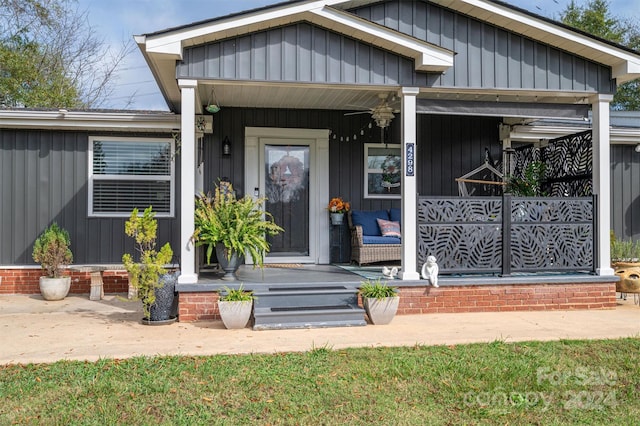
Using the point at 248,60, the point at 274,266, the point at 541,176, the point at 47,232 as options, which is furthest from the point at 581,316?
the point at 47,232

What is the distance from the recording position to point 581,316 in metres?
5.93

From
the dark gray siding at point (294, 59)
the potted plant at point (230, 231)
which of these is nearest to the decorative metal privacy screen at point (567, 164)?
the dark gray siding at point (294, 59)

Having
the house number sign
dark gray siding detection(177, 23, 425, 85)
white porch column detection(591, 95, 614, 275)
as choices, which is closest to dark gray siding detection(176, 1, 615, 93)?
dark gray siding detection(177, 23, 425, 85)

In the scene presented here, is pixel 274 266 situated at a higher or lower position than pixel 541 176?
lower

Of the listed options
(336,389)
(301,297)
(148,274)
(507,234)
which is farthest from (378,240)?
(336,389)

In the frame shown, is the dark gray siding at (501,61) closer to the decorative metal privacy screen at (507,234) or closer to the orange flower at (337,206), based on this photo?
the decorative metal privacy screen at (507,234)

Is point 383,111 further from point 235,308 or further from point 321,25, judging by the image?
point 235,308

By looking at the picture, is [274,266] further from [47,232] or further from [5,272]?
[5,272]

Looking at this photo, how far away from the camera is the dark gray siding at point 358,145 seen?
808 cm

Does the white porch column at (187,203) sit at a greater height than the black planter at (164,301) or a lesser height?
greater

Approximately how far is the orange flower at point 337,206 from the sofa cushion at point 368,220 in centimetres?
13

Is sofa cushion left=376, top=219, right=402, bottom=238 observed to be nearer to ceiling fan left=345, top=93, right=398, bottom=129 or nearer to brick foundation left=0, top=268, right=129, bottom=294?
ceiling fan left=345, top=93, right=398, bottom=129

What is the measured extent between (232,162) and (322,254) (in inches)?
75.2

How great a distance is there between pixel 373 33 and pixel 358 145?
2.69m
